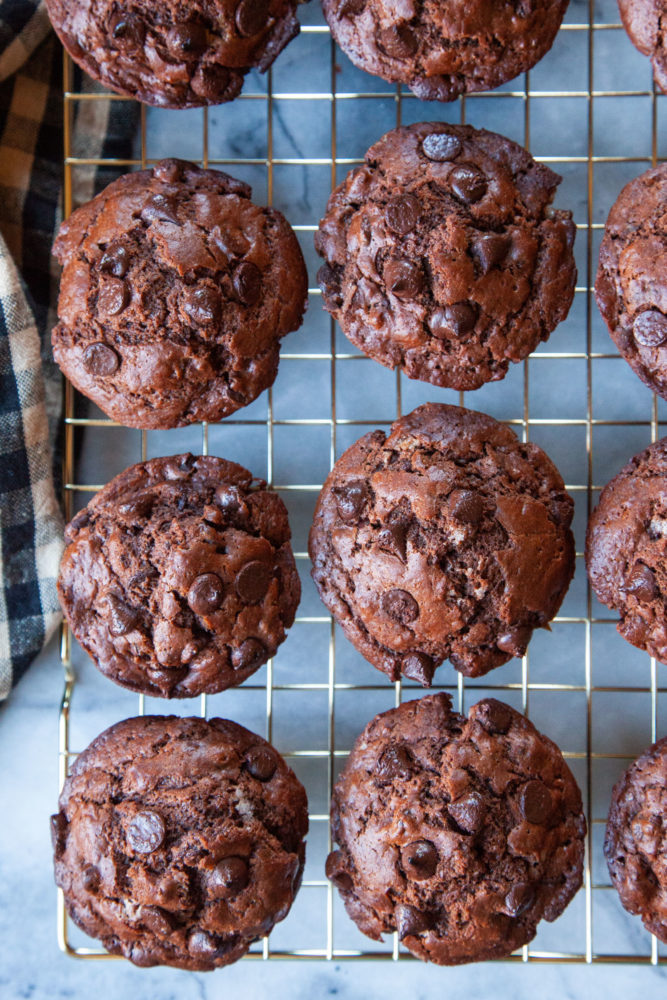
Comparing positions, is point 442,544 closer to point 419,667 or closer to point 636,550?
point 419,667

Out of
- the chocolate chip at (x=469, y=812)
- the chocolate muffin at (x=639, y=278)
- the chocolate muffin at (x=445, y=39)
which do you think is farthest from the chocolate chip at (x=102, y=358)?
the chocolate chip at (x=469, y=812)

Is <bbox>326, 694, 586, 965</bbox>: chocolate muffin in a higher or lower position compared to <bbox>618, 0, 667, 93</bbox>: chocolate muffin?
lower

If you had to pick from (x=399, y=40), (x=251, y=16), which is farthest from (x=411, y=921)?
(x=251, y=16)

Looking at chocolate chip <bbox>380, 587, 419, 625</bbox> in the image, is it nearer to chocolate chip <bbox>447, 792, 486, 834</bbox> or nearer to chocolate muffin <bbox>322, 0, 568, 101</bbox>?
chocolate chip <bbox>447, 792, 486, 834</bbox>

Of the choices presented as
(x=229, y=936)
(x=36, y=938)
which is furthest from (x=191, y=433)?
(x=36, y=938)

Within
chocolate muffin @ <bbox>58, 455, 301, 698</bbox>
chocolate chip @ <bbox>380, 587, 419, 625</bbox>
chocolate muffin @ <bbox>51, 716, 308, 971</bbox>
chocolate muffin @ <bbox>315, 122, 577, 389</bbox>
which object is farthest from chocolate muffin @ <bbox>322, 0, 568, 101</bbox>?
chocolate muffin @ <bbox>51, 716, 308, 971</bbox>

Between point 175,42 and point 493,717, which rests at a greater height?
point 175,42

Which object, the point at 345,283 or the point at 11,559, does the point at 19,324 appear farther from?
the point at 345,283

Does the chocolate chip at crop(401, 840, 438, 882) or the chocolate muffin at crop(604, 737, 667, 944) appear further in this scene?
the chocolate muffin at crop(604, 737, 667, 944)
